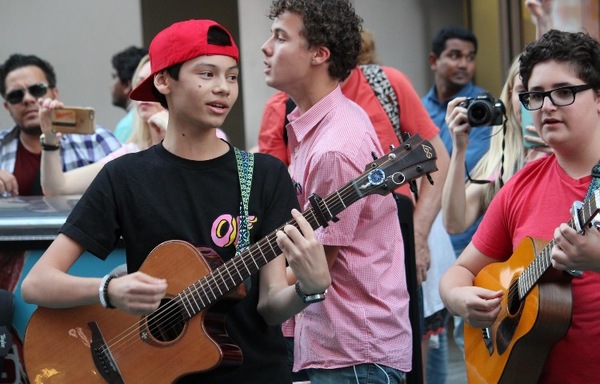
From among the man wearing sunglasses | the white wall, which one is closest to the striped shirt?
the man wearing sunglasses

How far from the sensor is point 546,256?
3605 millimetres

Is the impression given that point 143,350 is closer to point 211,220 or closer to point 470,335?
point 211,220

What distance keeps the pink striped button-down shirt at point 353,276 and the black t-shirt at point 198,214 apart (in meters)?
0.26

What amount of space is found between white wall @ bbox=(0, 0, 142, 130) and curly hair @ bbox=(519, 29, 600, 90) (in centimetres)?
A: 661

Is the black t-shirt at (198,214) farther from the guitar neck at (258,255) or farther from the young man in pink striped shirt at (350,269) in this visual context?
the young man in pink striped shirt at (350,269)

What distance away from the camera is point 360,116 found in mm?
4367

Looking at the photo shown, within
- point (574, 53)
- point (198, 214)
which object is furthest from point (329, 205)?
point (574, 53)

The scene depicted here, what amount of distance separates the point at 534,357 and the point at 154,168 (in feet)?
4.18

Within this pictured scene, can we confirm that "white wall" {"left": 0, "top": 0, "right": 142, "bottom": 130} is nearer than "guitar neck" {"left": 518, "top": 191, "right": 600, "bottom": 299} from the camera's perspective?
No

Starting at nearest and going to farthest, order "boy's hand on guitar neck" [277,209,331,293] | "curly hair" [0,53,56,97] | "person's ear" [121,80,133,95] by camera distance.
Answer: "boy's hand on guitar neck" [277,209,331,293]
"curly hair" [0,53,56,97]
"person's ear" [121,80,133,95]

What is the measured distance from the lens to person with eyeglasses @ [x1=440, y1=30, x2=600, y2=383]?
3639 millimetres

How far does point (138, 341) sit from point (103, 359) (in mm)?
142

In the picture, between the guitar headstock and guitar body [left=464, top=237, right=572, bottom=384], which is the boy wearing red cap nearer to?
the guitar headstock

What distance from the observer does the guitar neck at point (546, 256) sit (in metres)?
3.32
